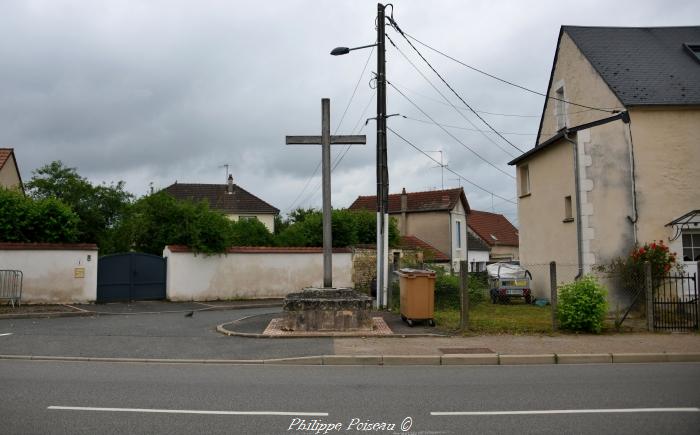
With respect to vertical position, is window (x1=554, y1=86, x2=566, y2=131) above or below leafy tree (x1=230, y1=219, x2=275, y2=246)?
above

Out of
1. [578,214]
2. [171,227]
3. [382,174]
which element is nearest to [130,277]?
[171,227]

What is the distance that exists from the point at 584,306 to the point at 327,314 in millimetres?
5456

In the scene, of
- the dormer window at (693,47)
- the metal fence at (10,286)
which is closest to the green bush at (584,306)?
the dormer window at (693,47)

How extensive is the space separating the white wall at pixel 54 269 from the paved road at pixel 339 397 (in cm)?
1089

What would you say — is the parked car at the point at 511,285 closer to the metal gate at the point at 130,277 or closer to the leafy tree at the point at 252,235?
the leafy tree at the point at 252,235

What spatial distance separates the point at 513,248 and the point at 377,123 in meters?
41.6

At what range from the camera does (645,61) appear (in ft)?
64.1

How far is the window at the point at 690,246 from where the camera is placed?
1697 centimetres

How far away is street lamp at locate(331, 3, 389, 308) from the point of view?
17.2 m

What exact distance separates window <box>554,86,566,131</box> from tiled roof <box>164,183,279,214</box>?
34.5 metres

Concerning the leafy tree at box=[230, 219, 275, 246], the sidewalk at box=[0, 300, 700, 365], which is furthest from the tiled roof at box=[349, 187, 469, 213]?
the sidewalk at box=[0, 300, 700, 365]

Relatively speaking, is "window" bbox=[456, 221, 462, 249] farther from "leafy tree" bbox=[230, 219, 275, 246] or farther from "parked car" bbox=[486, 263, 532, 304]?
"parked car" bbox=[486, 263, 532, 304]

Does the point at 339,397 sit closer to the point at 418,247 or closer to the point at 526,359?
the point at 526,359

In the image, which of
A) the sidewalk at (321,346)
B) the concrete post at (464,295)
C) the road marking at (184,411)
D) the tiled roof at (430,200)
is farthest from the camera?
the tiled roof at (430,200)
